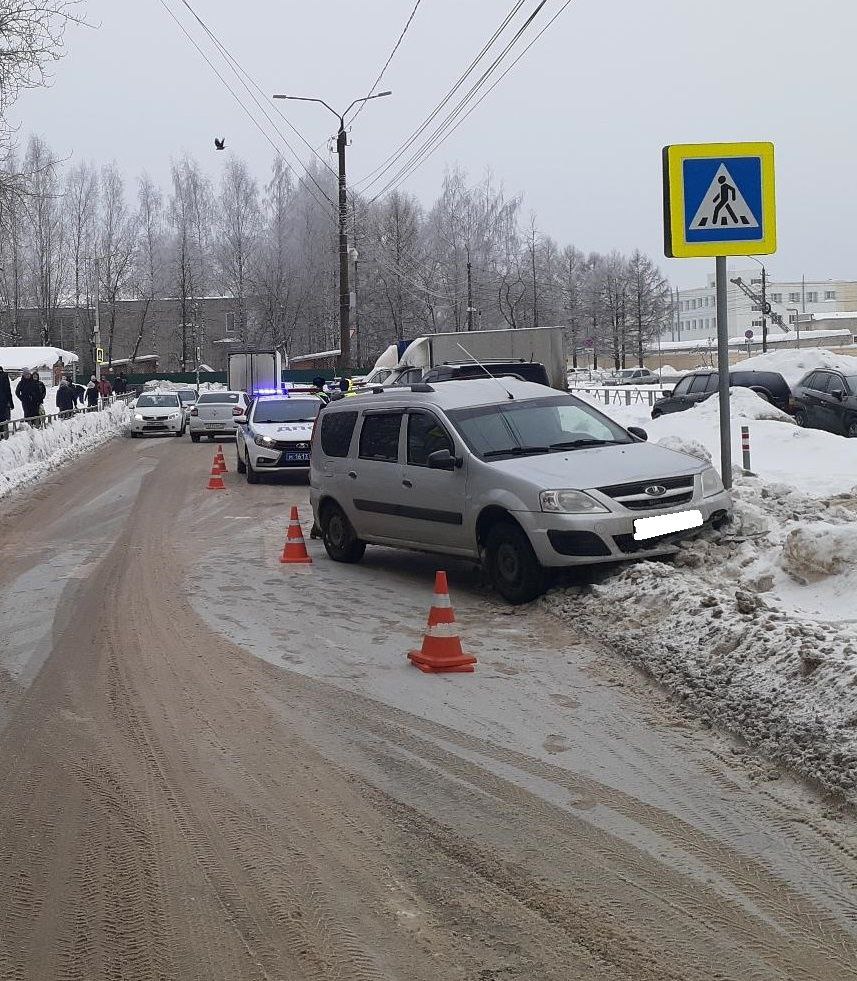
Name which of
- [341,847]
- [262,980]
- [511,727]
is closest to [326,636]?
[511,727]

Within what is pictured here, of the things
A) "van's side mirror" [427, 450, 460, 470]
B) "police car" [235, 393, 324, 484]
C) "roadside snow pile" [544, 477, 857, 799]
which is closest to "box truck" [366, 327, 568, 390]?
"police car" [235, 393, 324, 484]

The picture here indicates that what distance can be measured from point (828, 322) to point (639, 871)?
13234 centimetres

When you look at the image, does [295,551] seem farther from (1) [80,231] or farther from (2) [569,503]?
(1) [80,231]

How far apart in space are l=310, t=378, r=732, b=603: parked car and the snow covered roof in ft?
253

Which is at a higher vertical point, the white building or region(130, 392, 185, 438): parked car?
the white building

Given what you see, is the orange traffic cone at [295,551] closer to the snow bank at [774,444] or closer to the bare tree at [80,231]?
the snow bank at [774,444]

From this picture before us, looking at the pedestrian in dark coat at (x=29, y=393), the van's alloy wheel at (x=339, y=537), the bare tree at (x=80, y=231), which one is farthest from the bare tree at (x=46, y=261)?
the van's alloy wheel at (x=339, y=537)

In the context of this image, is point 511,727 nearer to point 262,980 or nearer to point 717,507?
point 262,980

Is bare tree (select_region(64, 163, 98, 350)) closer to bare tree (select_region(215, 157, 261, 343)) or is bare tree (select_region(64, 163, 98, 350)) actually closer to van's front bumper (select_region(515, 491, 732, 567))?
bare tree (select_region(215, 157, 261, 343))

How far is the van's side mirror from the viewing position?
10.3m

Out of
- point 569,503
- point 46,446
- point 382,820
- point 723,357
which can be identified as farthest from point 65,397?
point 382,820

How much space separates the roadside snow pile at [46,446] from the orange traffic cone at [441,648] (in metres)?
15.3

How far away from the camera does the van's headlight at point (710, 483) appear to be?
9.95 meters

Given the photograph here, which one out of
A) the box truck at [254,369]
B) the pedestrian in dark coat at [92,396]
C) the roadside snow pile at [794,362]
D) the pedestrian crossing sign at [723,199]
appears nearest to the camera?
the pedestrian crossing sign at [723,199]
